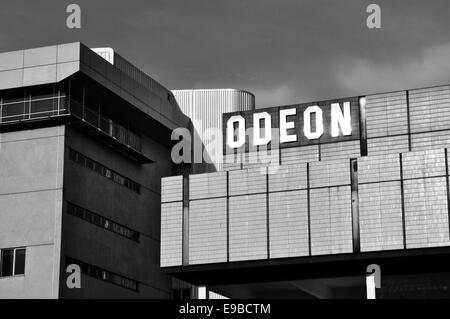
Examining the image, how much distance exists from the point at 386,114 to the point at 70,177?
85.6 ft

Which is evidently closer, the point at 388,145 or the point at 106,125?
the point at 388,145

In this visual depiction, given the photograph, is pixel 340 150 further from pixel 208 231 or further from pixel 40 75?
pixel 40 75

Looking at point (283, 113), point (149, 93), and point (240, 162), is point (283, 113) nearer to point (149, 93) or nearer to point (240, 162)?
point (240, 162)

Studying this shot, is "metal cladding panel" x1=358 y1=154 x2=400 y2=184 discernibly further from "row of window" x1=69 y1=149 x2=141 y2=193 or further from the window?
the window

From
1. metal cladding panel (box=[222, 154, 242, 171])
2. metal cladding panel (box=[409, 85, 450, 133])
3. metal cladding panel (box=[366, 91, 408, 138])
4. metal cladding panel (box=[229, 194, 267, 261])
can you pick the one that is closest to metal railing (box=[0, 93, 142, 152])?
metal cladding panel (box=[222, 154, 242, 171])

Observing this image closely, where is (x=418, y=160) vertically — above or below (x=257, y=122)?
below

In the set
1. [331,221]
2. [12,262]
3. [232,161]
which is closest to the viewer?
[331,221]

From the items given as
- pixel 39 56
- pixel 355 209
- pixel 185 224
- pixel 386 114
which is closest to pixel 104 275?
pixel 185 224

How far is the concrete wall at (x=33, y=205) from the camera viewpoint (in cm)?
7125

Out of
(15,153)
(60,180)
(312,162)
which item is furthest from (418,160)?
(15,153)

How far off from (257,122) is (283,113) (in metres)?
2.28

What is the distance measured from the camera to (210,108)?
3743 inches

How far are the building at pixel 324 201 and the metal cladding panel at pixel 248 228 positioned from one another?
0.08 metres

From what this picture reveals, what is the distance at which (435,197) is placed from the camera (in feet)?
205
